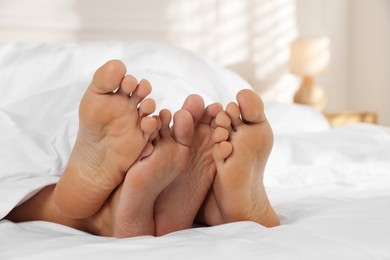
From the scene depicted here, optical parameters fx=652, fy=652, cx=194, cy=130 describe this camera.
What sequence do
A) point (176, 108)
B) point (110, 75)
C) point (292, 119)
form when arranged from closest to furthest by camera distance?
point (110, 75)
point (176, 108)
point (292, 119)

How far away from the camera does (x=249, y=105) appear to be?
0.88 metres

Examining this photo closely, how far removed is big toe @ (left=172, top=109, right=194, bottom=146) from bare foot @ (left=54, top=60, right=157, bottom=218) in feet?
0.13

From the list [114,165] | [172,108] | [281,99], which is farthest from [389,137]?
[281,99]

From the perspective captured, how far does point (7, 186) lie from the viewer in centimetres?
102

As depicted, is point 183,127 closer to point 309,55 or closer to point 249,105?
point 249,105

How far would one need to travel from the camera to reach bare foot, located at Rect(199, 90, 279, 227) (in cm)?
88

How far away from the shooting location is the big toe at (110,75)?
2.73 ft

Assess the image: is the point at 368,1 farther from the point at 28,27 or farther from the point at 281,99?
the point at 28,27

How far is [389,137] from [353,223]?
91 centimetres

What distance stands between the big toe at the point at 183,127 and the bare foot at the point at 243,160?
38 mm

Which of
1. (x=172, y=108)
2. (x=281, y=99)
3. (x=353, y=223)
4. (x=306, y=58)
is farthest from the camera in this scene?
(x=281, y=99)

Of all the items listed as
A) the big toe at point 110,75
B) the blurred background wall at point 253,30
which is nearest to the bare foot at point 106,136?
the big toe at point 110,75

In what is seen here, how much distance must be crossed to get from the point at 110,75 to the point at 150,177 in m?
0.14

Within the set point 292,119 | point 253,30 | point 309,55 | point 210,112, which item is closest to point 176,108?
point 210,112
